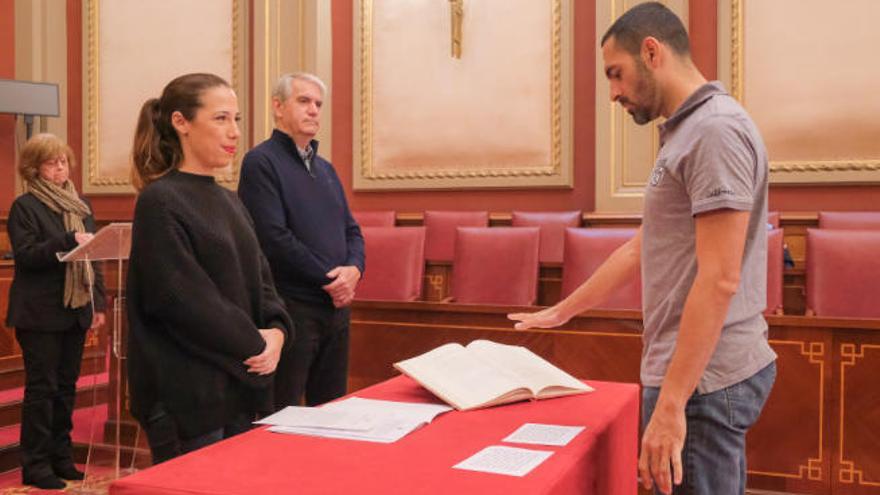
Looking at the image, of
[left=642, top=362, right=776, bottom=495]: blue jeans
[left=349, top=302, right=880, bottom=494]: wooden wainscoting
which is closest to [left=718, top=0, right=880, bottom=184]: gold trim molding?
[left=349, top=302, right=880, bottom=494]: wooden wainscoting

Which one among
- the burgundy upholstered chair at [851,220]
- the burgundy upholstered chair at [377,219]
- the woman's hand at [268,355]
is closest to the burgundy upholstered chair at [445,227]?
the burgundy upholstered chair at [377,219]

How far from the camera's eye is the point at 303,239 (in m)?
2.71

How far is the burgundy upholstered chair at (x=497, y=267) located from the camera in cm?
388

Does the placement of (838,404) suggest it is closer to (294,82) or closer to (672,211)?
(672,211)

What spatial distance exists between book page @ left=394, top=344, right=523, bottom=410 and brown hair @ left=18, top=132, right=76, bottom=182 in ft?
7.19

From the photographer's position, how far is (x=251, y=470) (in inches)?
43.3

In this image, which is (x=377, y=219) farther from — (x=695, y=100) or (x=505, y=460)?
(x=505, y=460)

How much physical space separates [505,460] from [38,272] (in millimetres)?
2628

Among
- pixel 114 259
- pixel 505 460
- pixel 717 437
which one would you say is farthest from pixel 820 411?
pixel 114 259

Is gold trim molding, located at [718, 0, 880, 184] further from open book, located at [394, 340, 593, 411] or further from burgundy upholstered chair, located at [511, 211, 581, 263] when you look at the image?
open book, located at [394, 340, 593, 411]

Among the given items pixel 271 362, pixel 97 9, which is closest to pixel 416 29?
pixel 97 9

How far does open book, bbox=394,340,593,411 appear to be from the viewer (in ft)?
4.88

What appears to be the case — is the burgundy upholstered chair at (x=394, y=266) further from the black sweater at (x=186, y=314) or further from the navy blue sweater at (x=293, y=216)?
the black sweater at (x=186, y=314)

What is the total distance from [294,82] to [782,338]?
6.01ft
